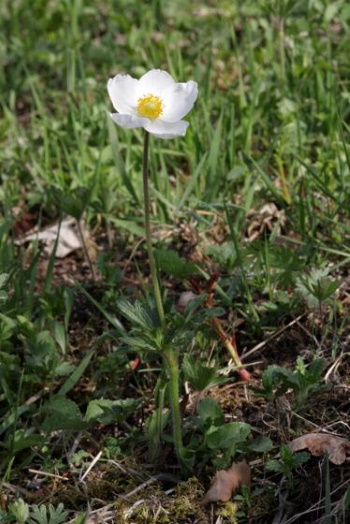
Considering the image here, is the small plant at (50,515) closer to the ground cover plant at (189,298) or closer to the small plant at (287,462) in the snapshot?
the ground cover plant at (189,298)

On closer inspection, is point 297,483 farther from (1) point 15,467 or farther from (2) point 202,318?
(1) point 15,467

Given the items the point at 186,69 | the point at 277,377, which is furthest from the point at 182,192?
the point at 277,377

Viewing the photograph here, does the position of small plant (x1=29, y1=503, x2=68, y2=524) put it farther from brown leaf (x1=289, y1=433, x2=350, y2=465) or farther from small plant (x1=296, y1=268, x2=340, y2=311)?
small plant (x1=296, y1=268, x2=340, y2=311)

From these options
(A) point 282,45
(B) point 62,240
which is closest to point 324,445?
(B) point 62,240

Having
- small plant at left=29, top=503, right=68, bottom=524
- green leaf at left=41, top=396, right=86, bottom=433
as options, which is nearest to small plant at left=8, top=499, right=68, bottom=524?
small plant at left=29, top=503, right=68, bottom=524

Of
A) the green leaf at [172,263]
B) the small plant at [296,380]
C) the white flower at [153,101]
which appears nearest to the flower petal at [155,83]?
the white flower at [153,101]

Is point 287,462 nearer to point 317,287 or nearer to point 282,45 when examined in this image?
point 317,287
